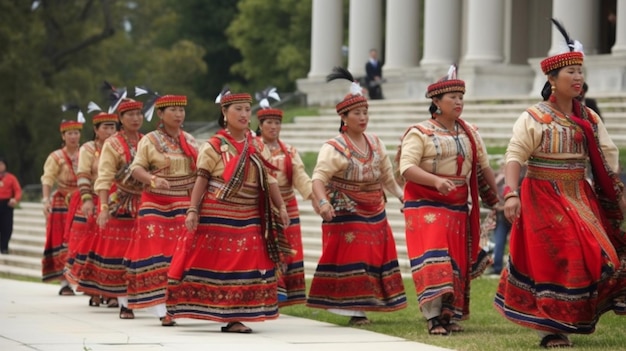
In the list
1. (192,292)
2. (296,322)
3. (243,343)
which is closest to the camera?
(243,343)

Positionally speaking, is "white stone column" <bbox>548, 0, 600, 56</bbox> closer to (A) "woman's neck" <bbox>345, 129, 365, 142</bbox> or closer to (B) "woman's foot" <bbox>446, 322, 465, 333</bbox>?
(A) "woman's neck" <bbox>345, 129, 365, 142</bbox>

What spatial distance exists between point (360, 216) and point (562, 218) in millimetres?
2914

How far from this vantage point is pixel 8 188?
28766 mm

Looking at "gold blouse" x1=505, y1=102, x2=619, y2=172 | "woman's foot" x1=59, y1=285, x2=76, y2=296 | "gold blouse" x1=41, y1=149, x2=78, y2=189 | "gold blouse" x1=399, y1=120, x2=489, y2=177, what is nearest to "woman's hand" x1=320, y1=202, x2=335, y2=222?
"gold blouse" x1=399, y1=120, x2=489, y2=177

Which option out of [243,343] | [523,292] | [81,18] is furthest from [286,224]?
[81,18]

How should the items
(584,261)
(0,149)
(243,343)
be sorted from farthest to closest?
(0,149) → (243,343) → (584,261)

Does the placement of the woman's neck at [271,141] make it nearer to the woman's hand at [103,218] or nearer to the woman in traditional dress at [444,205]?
the woman's hand at [103,218]

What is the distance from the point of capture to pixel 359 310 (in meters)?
13.9

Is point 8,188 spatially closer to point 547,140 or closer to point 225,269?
point 225,269

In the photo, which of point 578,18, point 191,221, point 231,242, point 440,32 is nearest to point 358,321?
point 231,242

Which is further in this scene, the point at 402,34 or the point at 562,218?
the point at 402,34

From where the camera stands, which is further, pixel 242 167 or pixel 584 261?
pixel 242 167

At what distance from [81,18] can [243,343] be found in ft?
120

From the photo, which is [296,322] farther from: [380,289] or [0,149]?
[0,149]
